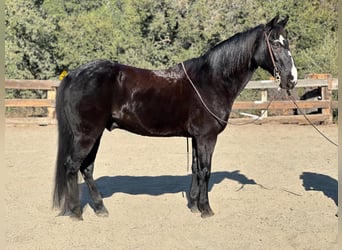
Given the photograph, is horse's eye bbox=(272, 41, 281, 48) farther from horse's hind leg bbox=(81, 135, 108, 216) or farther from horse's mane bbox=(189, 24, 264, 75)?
horse's hind leg bbox=(81, 135, 108, 216)

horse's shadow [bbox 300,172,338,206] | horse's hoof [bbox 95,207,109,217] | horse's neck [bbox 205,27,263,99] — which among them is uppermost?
horse's neck [bbox 205,27,263,99]

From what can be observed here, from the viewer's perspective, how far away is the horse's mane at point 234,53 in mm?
4879

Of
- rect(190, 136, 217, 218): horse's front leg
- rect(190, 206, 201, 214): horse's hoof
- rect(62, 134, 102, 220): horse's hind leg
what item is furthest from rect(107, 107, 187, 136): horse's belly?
rect(190, 206, 201, 214): horse's hoof

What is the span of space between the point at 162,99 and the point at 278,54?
131 cm

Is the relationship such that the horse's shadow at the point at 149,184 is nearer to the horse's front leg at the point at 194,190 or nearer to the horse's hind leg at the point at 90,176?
the horse's hind leg at the point at 90,176

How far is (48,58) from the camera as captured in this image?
1673 cm

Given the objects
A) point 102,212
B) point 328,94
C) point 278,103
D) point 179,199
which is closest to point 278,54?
point 179,199

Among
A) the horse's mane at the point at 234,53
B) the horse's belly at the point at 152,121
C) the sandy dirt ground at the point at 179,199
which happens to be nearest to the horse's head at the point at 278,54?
the horse's mane at the point at 234,53

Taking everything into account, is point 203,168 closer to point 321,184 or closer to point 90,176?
point 90,176

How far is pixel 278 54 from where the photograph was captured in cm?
473

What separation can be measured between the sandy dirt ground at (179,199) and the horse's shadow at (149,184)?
14 mm

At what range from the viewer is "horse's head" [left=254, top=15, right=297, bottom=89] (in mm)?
4715

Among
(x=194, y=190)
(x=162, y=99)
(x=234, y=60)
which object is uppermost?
(x=234, y=60)

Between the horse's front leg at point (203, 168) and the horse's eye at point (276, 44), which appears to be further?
the horse's front leg at point (203, 168)
